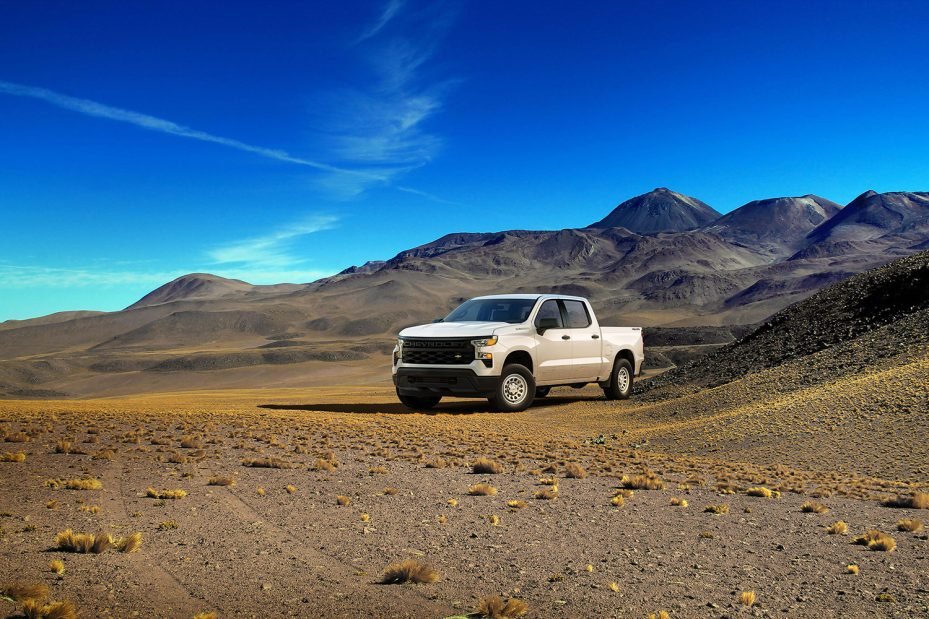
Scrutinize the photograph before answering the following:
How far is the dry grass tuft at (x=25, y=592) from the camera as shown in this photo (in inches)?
172

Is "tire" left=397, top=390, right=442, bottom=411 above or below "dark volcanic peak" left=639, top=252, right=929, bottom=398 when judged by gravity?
below

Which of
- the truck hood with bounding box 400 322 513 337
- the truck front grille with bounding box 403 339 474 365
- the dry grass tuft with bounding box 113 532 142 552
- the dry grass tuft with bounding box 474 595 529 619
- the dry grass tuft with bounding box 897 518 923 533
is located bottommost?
the dry grass tuft with bounding box 897 518 923 533

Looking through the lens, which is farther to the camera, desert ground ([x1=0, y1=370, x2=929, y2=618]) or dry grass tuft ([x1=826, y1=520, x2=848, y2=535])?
dry grass tuft ([x1=826, y1=520, x2=848, y2=535])

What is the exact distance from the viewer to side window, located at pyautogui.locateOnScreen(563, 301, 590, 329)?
1741cm

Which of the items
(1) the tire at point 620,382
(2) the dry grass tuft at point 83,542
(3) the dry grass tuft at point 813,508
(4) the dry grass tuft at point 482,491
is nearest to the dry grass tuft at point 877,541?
(3) the dry grass tuft at point 813,508

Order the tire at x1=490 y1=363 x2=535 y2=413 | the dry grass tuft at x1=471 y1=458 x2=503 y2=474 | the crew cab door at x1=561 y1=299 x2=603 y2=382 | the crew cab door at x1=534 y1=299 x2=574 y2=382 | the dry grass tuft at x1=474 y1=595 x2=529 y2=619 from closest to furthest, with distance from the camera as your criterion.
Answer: the dry grass tuft at x1=474 y1=595 x2=529 y2=619
the dry grass tuft at x1=471 y1=458 x2=503 y2=474
the tire at x1=490 y1=363 x2=535 y2=413
the crew cab door at x1=534 y1=299 x2=574 y2=382
the crew cab door at x1=561 y1=299 x2=603 y2=382

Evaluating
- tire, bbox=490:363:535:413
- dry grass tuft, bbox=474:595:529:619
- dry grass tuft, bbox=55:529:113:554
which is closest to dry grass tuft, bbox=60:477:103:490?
dry grass tuft, bbox=55:529:113:554

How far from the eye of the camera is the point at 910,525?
21.7 feet

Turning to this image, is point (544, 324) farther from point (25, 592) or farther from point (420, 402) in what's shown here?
point (25, 592)

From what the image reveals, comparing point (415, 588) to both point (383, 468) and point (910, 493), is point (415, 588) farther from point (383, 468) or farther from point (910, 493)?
point (910, 493)

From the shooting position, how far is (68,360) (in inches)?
4889

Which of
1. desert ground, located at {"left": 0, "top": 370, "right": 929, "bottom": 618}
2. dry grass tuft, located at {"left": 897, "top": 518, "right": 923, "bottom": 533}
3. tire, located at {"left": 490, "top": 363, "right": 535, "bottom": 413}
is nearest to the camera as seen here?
desert ground, located at {"left": 0, "top": 370, "right": 929, "bottom": 618}

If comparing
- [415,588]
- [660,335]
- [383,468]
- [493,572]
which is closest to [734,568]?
[493,572]

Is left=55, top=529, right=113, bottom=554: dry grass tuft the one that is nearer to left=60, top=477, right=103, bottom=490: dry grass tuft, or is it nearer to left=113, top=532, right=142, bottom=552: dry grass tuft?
left=113, top=532, right=142, bottom=552: dry grass tuft
